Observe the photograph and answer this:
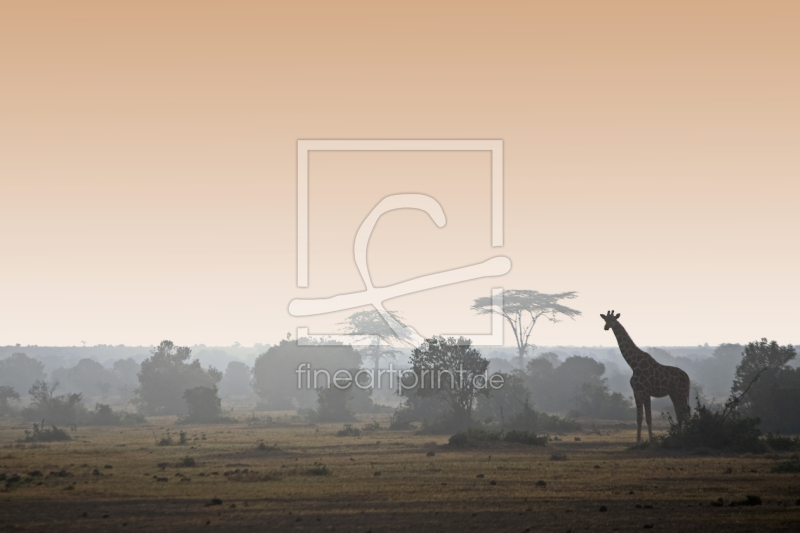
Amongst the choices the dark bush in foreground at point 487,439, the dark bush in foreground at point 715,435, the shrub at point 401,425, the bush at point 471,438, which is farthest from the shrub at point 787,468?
the shrub at point 401,425

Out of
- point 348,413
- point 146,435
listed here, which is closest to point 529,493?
point 146,435

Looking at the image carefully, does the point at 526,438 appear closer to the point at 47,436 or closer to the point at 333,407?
the point at 333,407

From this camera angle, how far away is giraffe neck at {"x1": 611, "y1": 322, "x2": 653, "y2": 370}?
31.7 meters

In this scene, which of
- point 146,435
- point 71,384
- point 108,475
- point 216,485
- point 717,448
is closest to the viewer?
point 216,485

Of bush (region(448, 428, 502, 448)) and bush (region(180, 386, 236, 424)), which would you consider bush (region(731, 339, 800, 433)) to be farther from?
bush (region(180, 386, 236, 424))

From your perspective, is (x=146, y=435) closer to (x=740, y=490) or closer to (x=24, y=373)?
(x=740, y=490)

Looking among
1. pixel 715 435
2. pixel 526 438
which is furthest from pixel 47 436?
pixel 715 435

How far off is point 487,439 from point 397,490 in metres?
15.4

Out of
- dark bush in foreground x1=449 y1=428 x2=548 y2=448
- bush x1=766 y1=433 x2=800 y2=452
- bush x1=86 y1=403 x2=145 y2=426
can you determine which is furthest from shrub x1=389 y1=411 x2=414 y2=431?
bush x1=766 y1=433 x2=800 y2=452

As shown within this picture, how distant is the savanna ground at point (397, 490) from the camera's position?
49.4ft

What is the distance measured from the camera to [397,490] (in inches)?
769

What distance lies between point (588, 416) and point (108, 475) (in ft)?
143

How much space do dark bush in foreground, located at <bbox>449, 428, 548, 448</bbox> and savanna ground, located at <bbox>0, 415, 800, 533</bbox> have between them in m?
0.90

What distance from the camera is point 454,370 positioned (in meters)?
45.2
